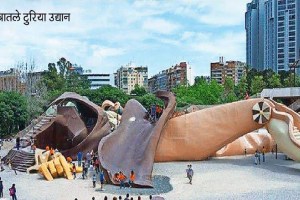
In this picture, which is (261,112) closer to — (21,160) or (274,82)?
(21,160)

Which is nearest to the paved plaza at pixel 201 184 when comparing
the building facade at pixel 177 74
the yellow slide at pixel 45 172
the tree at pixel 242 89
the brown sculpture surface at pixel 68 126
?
the yellow slide at pixel 45 172

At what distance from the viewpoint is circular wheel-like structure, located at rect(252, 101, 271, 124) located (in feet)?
93.6

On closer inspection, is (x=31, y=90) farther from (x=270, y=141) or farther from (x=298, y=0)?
(x=298, y=0)

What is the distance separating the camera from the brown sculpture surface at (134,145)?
77.3 feet

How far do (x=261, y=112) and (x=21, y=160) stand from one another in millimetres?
15993

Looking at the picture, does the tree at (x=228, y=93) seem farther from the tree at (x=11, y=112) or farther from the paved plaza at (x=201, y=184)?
the paved plaza at (x=201, y=184)

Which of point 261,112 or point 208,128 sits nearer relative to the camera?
point 261,112

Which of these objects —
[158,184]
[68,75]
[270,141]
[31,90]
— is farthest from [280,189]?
[68,75]

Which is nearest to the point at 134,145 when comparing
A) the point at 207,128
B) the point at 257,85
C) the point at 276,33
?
the point at 207,128

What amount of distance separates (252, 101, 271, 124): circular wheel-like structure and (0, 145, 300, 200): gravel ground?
9.67 ft

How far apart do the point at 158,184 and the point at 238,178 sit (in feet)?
15.2

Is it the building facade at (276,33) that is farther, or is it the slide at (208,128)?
the building facade at (276,33)

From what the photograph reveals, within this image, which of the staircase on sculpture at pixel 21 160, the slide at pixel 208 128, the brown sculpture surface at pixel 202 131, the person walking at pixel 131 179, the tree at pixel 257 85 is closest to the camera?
the person walking at pixel 131 179

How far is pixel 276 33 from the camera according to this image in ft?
415
